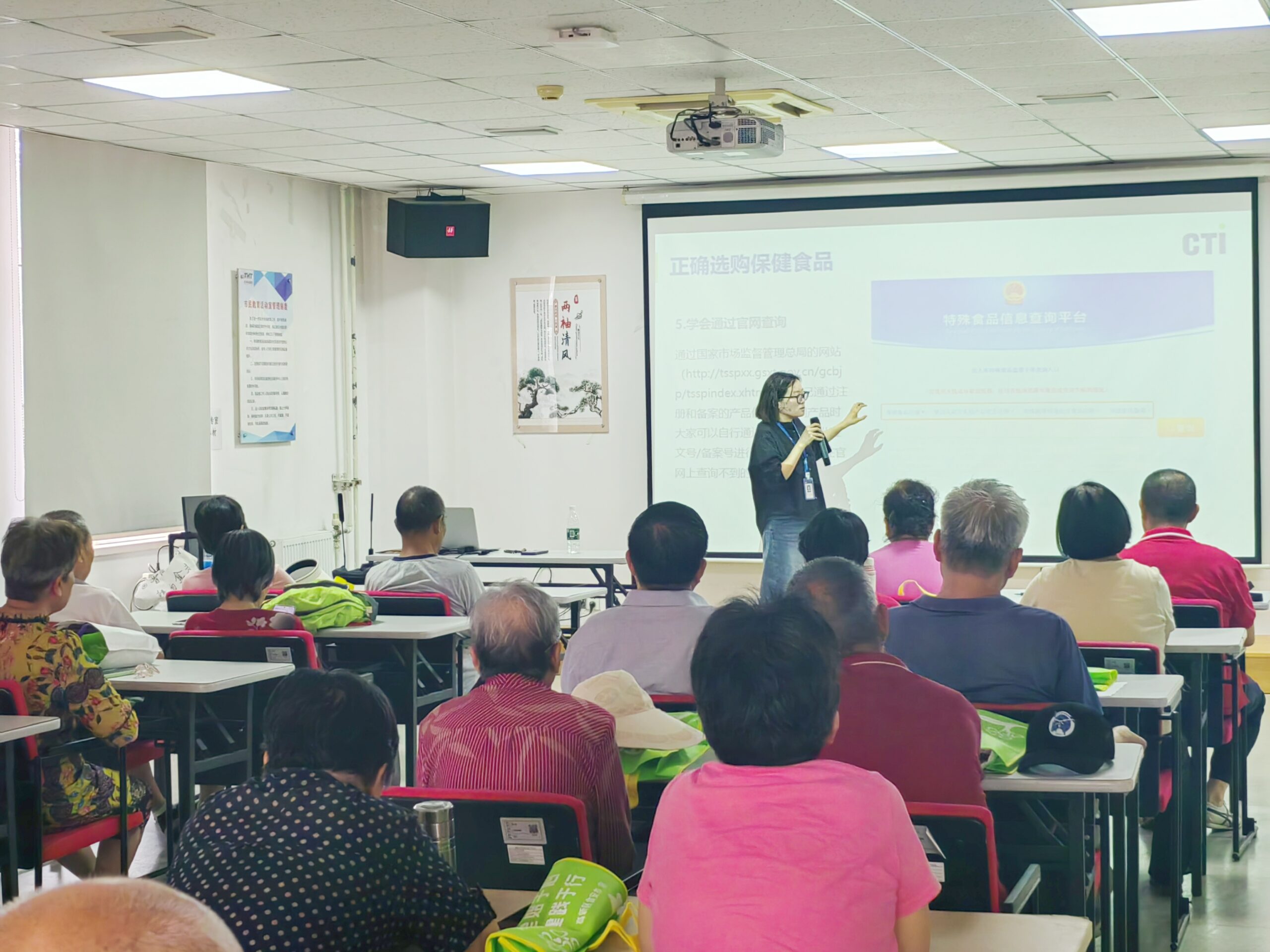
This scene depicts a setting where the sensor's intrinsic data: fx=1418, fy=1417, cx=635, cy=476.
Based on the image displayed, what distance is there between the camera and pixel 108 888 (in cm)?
81

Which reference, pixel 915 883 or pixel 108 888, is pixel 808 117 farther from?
pixel 108 888

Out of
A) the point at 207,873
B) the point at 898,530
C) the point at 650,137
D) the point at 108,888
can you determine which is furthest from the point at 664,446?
the point at 108,888

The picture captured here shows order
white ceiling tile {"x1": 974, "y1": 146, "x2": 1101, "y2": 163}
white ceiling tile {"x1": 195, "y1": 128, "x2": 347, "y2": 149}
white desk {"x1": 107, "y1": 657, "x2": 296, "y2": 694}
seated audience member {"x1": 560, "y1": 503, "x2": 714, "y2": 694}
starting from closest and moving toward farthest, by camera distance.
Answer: seated audience member {"x1": 560, "y1": 503, "x2": 714, "y2": 694}, white desk {"x1": 107, "y1": 657, "x2": 296, "y2": 694}, white ceiling tile {"x1": 195, "y1": 128, "x2": 347, "y2": 149}, white ceiling tile {"x1": 974, "y1": 146, "x2": 1101, "y2": 163}

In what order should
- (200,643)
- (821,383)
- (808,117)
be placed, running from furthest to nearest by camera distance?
(821,383)
(808,117)
(200,643)

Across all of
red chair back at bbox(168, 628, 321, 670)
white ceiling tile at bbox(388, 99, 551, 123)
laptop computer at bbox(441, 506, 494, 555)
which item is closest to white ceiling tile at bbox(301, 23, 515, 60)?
white ceiling tile at bbox(388, 99, 551, 123)

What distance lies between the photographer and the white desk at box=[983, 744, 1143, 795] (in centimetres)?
254

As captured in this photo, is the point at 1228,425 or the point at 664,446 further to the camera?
the point at 664,446

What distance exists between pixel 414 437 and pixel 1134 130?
16.4ft

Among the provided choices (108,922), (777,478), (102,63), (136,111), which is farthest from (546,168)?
(108,922)

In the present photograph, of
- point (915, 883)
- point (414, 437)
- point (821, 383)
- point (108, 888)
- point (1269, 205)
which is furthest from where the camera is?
point (414, 437)

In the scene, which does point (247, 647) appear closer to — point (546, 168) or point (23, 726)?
point (23, 726)

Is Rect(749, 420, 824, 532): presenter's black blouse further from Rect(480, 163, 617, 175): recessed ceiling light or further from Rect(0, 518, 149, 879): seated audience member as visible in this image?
Rect(0, 518, 149, 879): seated audience member

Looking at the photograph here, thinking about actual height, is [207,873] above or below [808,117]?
below

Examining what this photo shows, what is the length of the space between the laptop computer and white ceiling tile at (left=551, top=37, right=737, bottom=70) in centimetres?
308
